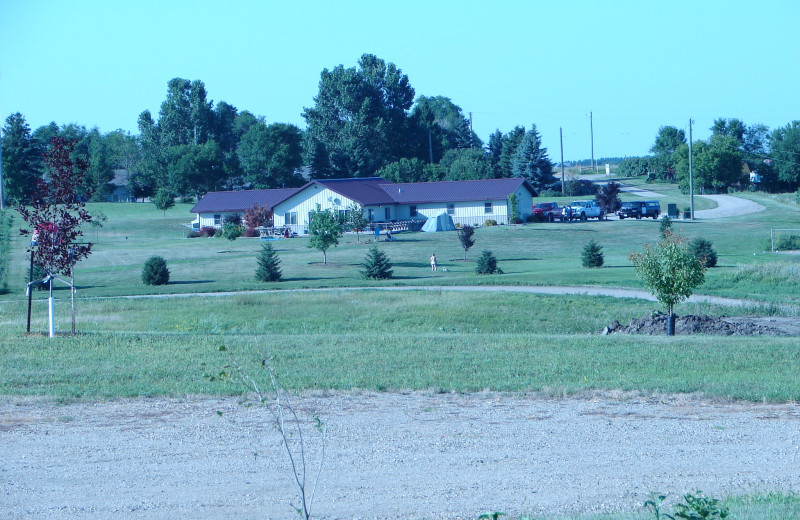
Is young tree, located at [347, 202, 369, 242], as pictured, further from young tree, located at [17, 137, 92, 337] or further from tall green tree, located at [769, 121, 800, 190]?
tall green tree, located at [769, 121, 800, 190]

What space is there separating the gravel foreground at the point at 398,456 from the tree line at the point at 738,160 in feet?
324

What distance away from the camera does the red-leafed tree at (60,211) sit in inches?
754

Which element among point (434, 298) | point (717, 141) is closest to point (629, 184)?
point (717, 141)

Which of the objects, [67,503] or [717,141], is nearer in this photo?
[67,503]

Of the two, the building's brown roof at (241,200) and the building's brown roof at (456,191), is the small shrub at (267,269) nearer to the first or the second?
the building's brown roof at (241,200)

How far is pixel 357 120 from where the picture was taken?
10525 cm

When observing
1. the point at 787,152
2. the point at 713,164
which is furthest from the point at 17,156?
the point at 787,152

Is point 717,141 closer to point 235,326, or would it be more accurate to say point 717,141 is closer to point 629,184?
point 629,184

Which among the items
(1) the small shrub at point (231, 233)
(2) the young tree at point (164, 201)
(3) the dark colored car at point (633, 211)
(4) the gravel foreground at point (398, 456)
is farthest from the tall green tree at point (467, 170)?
(4) the gravel foreground at point (398, 456)

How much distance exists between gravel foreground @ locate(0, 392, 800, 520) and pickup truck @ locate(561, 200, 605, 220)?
66071mm

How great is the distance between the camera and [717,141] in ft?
370

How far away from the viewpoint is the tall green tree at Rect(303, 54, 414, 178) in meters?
102

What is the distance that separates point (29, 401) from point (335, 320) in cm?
1538

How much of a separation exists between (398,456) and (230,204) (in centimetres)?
7186
